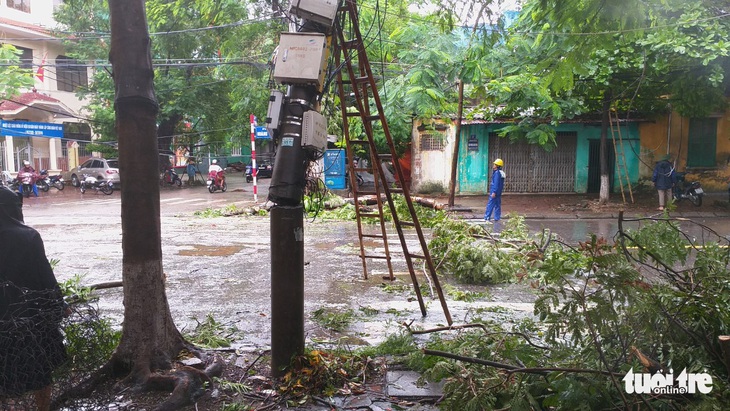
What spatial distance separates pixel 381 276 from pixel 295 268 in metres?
4.31

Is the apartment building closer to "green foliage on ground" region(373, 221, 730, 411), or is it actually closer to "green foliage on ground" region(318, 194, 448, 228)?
"green foliage on ground" region(318, 194, 448, 228)

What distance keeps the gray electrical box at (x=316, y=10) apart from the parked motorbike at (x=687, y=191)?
16.5m

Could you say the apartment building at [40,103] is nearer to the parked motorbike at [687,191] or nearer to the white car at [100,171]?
the white car at [100,171]

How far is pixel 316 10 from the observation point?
449 cm

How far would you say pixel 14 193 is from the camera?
3512 mm

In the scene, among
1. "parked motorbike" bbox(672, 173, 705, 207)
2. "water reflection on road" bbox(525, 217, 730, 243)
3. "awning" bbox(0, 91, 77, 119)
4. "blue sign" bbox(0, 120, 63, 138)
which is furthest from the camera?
"awning" bbox(0, 91, 77, 119)

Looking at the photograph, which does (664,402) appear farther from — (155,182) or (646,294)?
(155,182)

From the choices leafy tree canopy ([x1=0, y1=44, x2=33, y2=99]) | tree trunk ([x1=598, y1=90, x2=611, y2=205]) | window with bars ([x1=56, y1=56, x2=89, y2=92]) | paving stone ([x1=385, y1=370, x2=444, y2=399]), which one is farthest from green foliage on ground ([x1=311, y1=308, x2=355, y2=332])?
window with bars ([x1=56, y1=56, x2=89, y2=92])

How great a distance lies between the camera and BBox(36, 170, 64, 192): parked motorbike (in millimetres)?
27234

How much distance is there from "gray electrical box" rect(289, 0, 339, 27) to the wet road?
308 cm

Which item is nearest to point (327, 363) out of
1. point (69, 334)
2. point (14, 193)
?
point (69, 334)

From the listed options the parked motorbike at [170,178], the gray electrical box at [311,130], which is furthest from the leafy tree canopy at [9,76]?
the gray electrical box at [311,130]

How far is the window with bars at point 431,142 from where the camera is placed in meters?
22.5

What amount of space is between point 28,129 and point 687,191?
89.1ft
